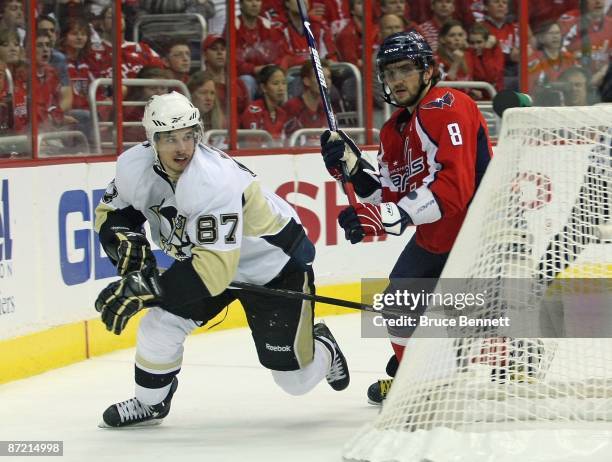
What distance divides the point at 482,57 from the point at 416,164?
3.72 m

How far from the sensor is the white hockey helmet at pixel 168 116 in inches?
148

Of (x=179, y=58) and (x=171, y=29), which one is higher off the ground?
(x=171, y=29)

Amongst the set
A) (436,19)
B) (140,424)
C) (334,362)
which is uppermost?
(436,19)

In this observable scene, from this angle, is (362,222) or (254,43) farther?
(254,43)

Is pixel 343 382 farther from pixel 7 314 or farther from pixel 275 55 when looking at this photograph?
pixel 275 55

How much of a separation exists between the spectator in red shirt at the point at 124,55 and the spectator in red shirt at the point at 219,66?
13.2 inches

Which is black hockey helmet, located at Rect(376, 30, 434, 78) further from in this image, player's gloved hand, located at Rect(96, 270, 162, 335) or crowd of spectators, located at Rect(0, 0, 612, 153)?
crowd of spectators, located at Rect(0, 0, 612, 153)

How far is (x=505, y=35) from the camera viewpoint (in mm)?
7734

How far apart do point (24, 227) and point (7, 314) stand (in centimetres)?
33

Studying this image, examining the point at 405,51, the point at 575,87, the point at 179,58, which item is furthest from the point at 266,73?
the point at 405,51

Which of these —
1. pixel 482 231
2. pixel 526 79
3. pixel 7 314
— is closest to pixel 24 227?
pixel 7 314

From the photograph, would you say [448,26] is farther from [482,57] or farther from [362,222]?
[362,222]

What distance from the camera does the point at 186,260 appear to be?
3.82 m

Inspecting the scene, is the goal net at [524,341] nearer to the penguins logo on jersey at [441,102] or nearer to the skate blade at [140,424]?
the penguins logo on jersey at [441,102]
